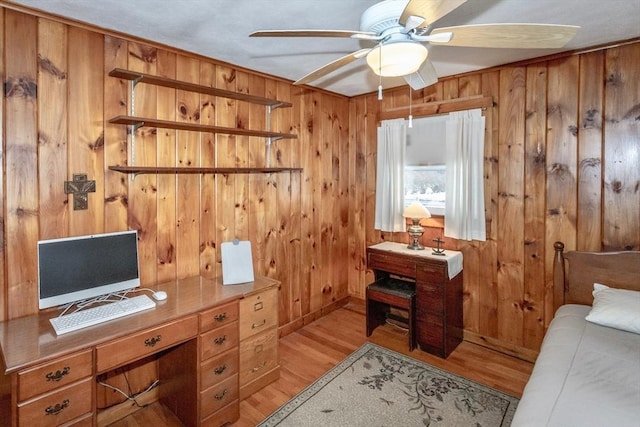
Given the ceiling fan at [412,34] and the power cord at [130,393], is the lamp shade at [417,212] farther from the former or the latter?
the power cord at [130,393]

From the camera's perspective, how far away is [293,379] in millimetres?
2553

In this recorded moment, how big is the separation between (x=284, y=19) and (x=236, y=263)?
1626 millimetres

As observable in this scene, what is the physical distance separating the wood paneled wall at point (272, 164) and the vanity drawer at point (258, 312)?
1.74 ft

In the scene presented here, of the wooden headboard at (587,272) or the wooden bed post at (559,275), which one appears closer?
the wooden headboard at (587,272)

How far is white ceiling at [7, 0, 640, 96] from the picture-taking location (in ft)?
5.83

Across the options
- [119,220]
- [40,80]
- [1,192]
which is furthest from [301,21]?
[1,192]

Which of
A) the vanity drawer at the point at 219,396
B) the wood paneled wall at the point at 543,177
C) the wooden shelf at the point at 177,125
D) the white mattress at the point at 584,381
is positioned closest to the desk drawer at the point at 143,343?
the vanity drawer at the point at 219,396

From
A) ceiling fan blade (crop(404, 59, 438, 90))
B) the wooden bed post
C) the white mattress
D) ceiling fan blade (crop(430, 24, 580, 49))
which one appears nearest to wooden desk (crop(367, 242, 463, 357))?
the wooden bed post

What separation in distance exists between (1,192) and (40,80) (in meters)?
0.65

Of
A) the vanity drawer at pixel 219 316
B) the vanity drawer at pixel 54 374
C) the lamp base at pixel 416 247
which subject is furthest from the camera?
the lamp base at pixel 416 247

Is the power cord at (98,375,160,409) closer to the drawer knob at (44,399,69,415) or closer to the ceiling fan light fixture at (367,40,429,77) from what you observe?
the drawer knob at (44,399,69,415)

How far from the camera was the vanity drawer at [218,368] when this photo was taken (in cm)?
199

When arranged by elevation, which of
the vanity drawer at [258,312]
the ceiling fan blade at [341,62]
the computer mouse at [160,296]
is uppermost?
the ceiling fan blade at [341,62]

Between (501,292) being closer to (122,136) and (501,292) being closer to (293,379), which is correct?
(293,379)
